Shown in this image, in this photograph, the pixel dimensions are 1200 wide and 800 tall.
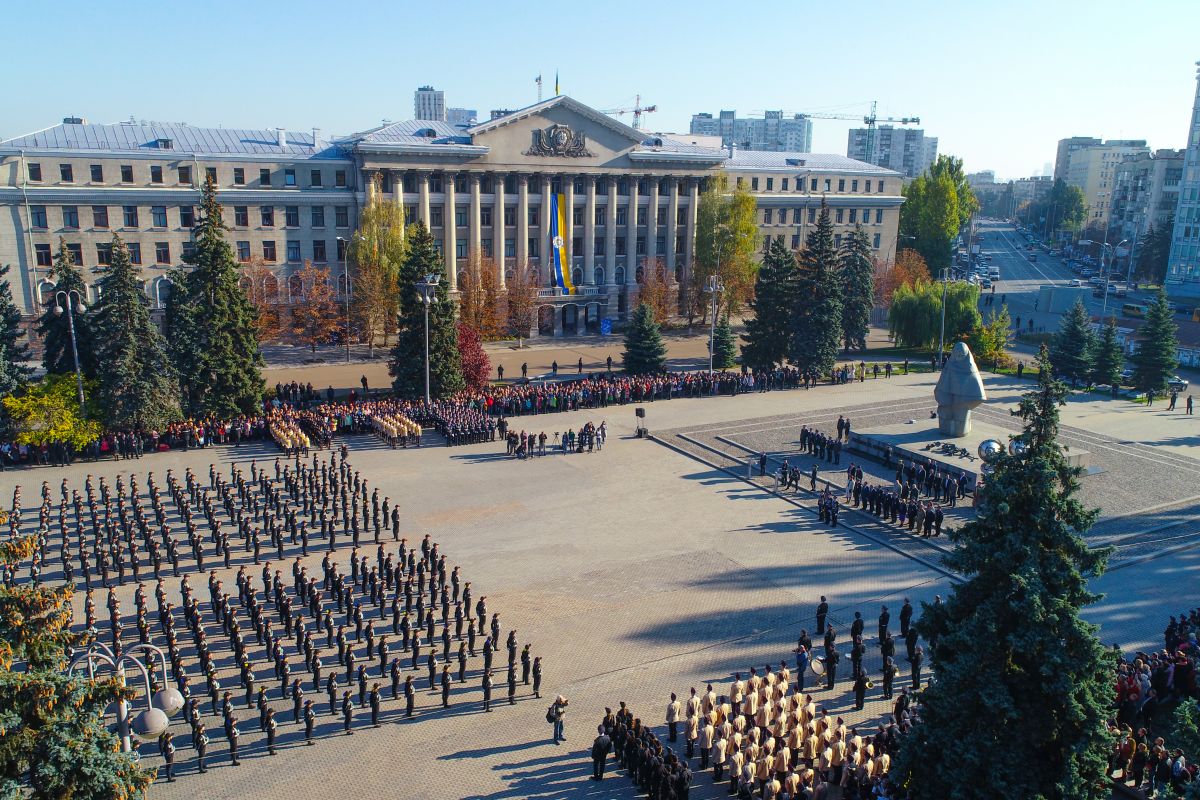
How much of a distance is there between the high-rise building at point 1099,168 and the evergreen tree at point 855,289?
132050mm

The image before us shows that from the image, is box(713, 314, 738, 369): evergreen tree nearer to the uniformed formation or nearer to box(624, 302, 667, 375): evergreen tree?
box(624, 302, 667, 375): evergreen tree

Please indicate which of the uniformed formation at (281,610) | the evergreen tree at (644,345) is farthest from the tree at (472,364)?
the uniformed formation at (281,610)

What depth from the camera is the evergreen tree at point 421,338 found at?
4222 cm

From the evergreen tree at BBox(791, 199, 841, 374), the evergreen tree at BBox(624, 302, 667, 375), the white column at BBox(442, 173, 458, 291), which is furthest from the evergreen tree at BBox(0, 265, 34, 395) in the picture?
the evergreen tree at BBox(791, 199, 841, 374)

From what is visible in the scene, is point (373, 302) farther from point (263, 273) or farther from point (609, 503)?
point (609, 503)

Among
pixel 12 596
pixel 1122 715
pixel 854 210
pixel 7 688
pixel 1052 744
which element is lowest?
pixel 1122 715

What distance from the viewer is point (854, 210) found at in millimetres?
77875

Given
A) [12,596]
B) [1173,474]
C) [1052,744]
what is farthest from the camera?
[1173,474]

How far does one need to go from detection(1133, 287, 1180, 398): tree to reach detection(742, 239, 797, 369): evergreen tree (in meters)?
18.3

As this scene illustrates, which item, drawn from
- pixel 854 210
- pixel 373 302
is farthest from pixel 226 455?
pixel 854 210

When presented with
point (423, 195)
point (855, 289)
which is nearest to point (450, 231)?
point (423, 195)

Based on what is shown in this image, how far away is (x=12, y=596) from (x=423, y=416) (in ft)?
94.9

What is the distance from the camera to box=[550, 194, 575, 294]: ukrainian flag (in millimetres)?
65000

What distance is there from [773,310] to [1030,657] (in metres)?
38.8
